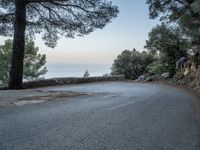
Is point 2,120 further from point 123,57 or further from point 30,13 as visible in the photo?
point 123,57

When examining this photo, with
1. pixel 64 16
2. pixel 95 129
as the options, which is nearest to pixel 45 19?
pixel 64 16

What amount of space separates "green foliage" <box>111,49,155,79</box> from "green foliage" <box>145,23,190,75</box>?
719cm

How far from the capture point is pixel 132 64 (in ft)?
114

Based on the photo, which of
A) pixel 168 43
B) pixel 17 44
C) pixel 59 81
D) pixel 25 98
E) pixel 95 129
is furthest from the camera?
pixel 168 43

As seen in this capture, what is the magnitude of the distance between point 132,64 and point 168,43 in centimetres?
888

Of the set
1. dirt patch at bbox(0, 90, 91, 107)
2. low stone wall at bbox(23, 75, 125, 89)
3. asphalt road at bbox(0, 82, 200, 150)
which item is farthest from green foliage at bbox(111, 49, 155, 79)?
asphalt road at bbox(0, 82, 200, 150)

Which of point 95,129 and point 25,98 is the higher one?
point 25,98

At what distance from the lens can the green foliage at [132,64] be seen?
1368 inches

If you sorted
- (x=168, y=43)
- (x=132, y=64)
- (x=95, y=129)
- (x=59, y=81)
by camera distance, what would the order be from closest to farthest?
(x=95, y=129)
(x=59, y=81)
(x=168, y=43)
(x=132, y=64)

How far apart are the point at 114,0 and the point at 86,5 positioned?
191cm

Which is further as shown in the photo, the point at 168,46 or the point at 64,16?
the point at 168,46

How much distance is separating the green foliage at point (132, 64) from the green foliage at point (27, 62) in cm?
1188

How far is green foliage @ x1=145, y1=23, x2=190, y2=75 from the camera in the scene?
25875 millimetres

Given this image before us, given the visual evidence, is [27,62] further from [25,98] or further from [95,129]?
[95,129]
